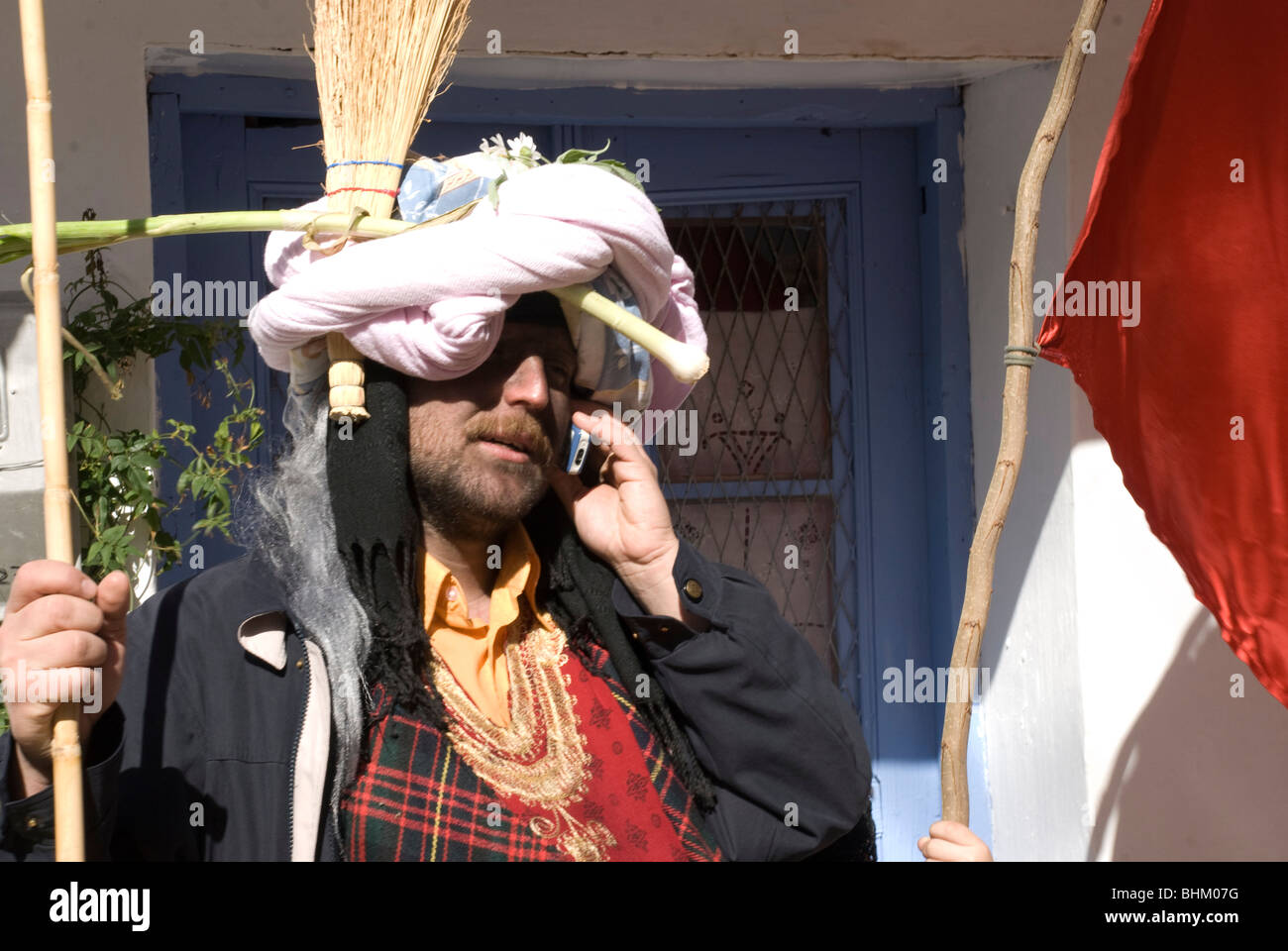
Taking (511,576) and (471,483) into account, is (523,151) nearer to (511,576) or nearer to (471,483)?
(471,483)

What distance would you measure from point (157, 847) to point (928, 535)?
7.06 ft

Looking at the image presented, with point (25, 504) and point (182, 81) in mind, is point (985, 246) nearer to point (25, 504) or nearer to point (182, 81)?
point (182, 81)

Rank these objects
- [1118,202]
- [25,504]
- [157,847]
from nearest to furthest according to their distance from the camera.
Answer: [157,847]
[1118,202]
[25,504]

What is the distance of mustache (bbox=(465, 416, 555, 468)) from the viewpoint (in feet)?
5.18

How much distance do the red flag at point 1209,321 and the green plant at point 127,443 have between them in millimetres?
1630

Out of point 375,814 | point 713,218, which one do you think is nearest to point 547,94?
point 713,218

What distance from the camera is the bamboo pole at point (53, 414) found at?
3.95 feet

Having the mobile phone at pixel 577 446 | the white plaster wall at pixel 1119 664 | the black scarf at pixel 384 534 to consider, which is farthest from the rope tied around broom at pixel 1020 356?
the white plaster wall at pixel 1119 664

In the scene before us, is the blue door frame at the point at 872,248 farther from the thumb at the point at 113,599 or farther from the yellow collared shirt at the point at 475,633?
the thumb at the point at 113,599

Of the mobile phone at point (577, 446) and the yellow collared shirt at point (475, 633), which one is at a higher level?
the mobile phone at point (577, 446)

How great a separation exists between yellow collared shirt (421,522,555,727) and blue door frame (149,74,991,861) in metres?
1.22

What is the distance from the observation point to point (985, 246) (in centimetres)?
287

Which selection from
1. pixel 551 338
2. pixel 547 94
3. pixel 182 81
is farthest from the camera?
pixel 547 94

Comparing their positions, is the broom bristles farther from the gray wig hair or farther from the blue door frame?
the blue door frame
